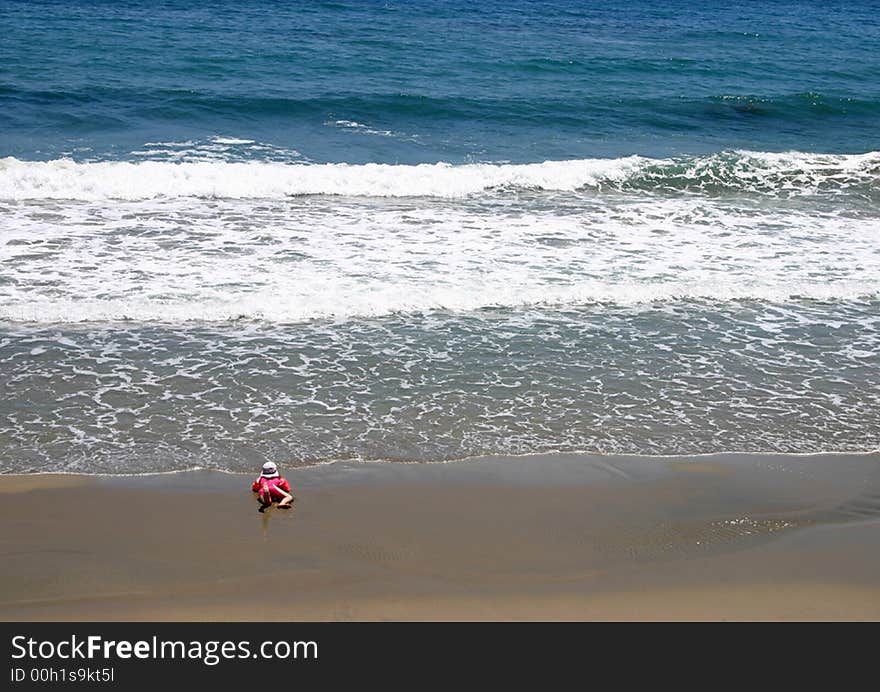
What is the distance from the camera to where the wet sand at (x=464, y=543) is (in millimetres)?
6855

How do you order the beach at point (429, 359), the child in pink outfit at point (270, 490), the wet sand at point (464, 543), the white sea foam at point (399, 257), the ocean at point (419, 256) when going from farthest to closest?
the white sea foam at point (399, 257) < the ocean at point (419, 256) < the child in pink outfit at point (270, 490) < the beach at point (429, 359) < the wet sand at point (464, 543)

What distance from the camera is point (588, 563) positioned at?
743 cm

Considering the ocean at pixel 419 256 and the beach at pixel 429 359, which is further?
the ocean at pixel 419 256

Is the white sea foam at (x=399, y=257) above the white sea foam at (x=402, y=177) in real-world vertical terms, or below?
below

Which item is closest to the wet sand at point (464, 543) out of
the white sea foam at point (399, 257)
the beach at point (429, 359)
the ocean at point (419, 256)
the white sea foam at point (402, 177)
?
→ the beach at point (429, 359)

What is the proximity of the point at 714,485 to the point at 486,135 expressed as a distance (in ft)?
52.1

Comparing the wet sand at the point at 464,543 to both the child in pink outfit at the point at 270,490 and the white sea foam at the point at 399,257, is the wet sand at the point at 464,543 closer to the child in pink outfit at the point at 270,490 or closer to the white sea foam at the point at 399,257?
the child in pink outfit at the point at 270,490

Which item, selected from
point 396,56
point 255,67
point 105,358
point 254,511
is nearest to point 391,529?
point 254,511

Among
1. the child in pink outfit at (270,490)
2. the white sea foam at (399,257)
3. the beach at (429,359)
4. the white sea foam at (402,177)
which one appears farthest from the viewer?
the white sea foam at (402,177)

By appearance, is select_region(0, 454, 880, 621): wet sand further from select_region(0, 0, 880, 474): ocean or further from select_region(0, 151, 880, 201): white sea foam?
select_region(0, 151, 880, 201): white sea foam

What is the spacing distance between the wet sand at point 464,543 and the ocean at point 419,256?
48 cm

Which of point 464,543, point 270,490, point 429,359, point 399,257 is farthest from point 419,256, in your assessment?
point 464,543

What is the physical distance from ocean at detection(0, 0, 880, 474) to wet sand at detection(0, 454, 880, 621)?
483mm

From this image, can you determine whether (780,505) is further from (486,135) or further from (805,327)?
(486,135)
